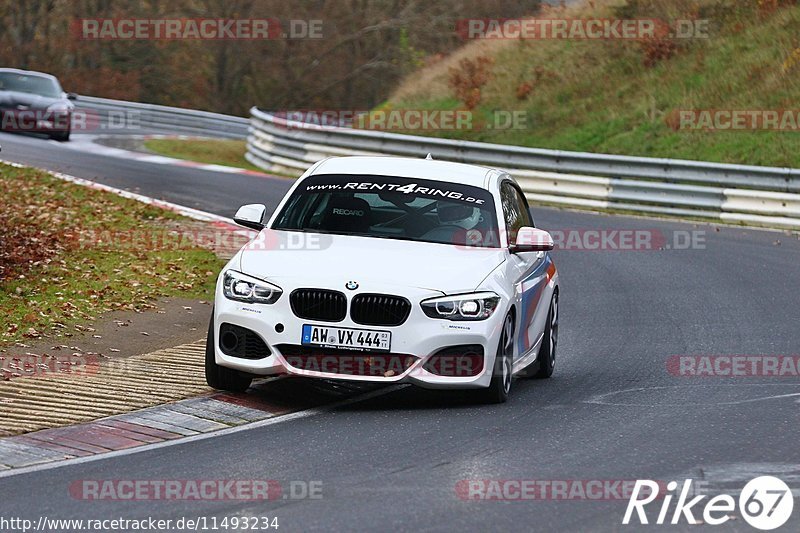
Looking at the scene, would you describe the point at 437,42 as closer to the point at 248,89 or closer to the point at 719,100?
the point at 248,89

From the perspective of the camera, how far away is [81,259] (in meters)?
15.2

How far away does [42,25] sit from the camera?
185 ft

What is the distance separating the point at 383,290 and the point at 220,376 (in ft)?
4.45

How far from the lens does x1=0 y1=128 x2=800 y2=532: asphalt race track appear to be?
257 inches

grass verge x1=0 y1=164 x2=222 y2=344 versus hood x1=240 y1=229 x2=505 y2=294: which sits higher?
hood x1=240 y1=229 x2=505 y2=294

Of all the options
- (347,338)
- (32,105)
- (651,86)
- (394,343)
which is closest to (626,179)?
(651,86)

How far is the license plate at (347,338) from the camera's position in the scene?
887 cm

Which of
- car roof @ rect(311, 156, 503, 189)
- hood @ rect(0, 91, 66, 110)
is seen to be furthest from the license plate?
hood @ rect(0, 91, 66, 110)

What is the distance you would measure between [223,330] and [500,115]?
967 inches

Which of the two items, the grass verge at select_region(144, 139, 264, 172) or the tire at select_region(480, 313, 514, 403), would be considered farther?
the grass verge at select_region(144, 139, 264, 172)

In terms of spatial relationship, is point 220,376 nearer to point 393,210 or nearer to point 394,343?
point 394,343

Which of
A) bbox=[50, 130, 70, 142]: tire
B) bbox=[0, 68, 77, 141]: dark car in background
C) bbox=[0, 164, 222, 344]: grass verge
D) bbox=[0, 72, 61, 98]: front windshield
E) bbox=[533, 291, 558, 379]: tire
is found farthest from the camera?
bbox=[50, 130, 70, 142]: tire

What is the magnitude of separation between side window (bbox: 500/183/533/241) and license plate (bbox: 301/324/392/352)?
1856 mm

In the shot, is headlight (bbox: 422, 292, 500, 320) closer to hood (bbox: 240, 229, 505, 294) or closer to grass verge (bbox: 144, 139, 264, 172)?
hood (bbox: 240, 229, 505, 294)
